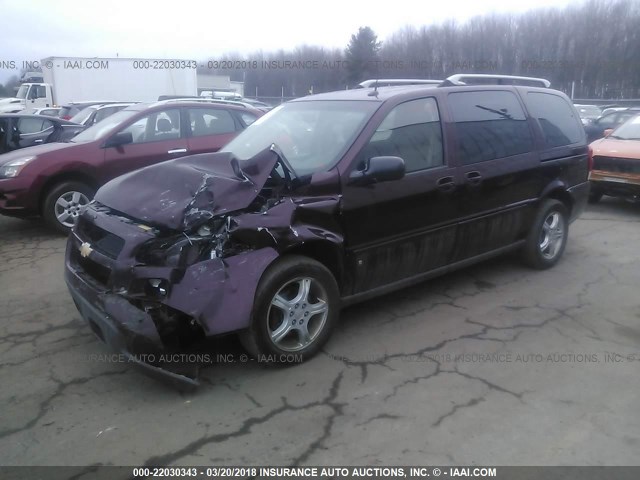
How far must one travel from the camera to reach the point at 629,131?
8969 mm

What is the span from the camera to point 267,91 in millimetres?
41344

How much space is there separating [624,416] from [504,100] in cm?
307

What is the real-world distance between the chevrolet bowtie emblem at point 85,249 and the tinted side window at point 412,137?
6.39ft

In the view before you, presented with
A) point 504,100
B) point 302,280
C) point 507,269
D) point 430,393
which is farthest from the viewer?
point 507,269

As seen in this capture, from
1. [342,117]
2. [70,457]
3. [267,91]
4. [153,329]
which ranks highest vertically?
[267,91]

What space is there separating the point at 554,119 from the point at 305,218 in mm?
3449

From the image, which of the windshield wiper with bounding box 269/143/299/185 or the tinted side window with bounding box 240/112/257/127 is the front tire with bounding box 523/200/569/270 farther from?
the tinted side window with bounding box 240/112/257/127

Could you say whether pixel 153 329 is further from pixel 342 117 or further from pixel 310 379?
pixel 342 117

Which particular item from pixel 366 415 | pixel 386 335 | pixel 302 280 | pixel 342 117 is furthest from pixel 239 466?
pixel 342 117

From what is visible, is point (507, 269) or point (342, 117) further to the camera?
point (507, 269)

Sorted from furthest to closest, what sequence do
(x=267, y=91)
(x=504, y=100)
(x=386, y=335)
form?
(x=267, y=91) < (x=504, y=100) < (x=386, y=335)

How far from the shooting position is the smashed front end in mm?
2924

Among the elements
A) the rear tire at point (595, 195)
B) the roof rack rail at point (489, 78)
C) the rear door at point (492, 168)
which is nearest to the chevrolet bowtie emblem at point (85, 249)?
the rear door at point (492, 168)

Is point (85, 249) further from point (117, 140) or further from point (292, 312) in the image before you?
point (117, 140)
